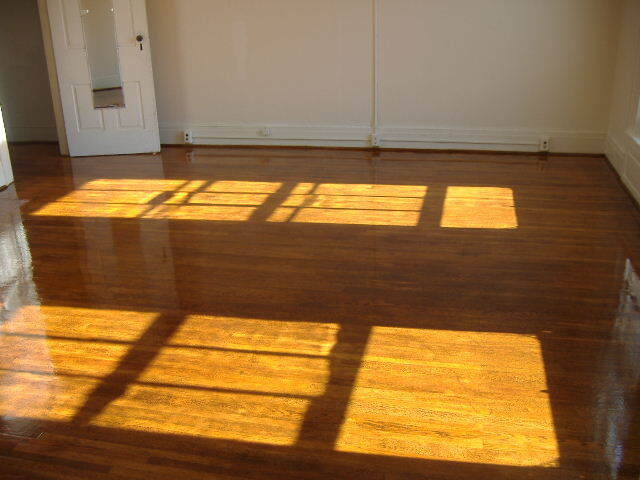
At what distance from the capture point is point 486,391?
3.03 meters

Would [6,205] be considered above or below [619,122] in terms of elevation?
below

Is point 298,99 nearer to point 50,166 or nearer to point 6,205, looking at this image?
point 50,166

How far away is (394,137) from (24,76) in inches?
189

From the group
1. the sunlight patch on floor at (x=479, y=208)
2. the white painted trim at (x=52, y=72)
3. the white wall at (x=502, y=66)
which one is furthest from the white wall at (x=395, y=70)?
the sunlight patch on floor at (x=479, y=208)

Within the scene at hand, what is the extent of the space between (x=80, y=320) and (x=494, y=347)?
2.31 meters

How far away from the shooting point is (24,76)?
8516mm

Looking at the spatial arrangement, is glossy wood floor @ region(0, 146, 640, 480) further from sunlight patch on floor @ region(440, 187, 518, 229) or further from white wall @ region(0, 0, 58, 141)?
white wall @ region(0, 0, 58, 141)

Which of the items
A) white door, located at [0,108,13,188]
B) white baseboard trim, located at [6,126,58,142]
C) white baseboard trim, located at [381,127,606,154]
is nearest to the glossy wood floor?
white door, located at [0,108,13,188]

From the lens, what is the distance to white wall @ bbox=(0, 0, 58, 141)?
8289 millimetres

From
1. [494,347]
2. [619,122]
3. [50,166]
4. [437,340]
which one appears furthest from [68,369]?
[619,122]

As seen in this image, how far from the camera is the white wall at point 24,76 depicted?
27.2 ft

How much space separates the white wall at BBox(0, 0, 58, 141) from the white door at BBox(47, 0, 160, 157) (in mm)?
1136

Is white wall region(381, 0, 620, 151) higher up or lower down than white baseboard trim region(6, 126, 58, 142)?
higher up

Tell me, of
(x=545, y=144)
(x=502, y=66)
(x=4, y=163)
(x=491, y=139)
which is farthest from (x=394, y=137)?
(x=4, y=163)
